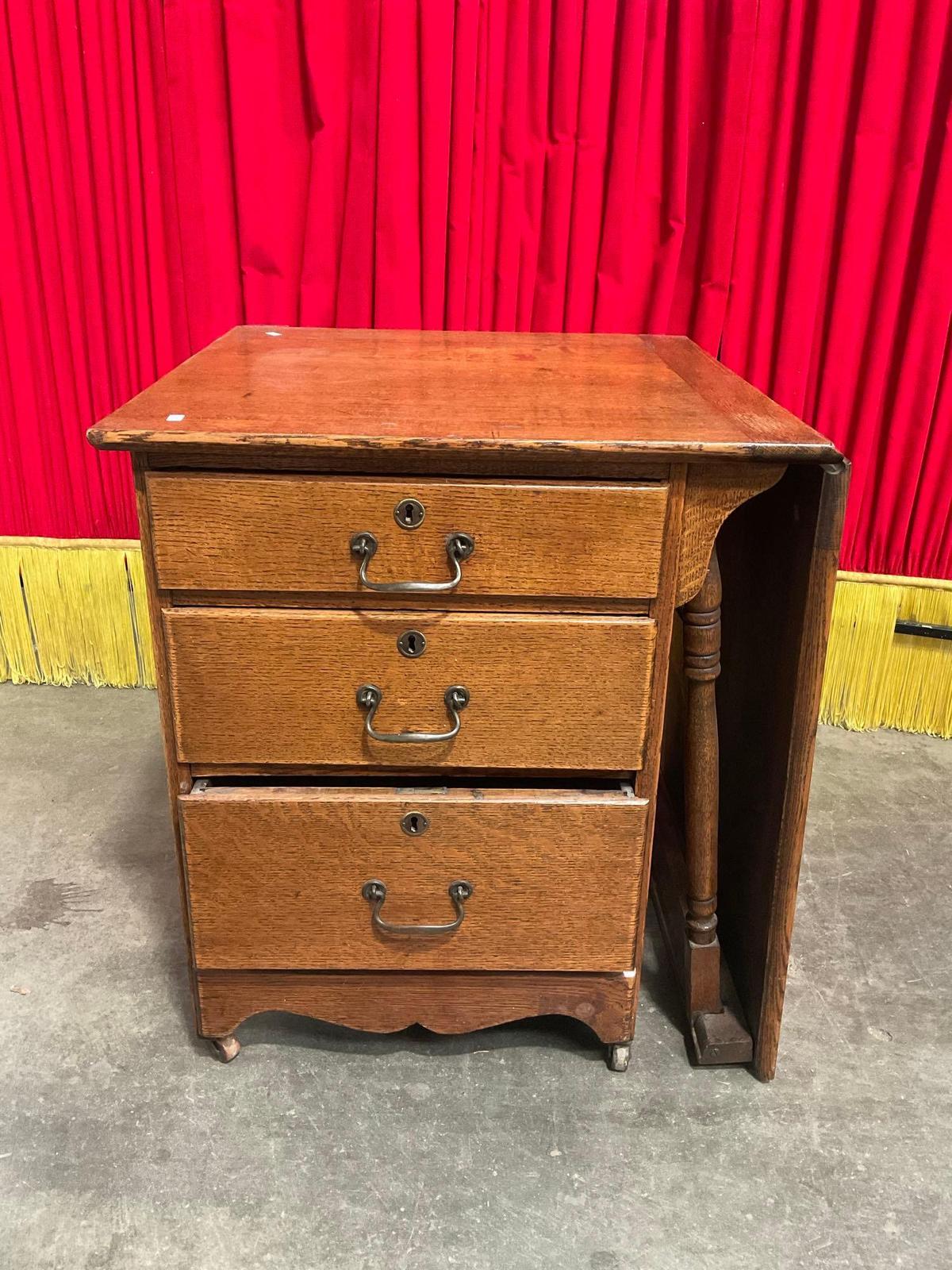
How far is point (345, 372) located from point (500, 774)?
0.49 meters

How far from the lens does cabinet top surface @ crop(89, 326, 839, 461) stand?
89 cm

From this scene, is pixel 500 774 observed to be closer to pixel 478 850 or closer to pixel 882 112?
pixel 478 850

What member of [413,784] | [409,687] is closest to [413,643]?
[409,687]

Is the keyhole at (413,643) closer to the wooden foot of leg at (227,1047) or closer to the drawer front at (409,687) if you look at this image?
the drawer front at (409,687)

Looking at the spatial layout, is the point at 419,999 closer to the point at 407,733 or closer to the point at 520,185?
the point at 407,733

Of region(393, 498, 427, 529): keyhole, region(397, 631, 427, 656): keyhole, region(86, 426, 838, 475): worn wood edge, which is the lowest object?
region(397, 631, 427, 656): keyhole

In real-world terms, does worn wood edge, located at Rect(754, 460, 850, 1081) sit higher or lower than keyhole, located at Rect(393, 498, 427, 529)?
lower

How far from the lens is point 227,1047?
116 centimetres

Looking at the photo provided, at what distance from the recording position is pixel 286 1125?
1088 mm

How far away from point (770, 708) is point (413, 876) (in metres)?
0.45

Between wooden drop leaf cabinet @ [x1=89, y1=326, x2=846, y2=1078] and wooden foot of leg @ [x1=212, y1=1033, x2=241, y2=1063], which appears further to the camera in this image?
wooden foot of leg @ [x1=212, y1=1033, x2=241, y2=1063]

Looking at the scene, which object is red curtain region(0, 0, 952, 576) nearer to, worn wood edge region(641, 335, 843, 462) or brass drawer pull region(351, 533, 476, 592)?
worn wood edge region(641, 335, 843, 462)

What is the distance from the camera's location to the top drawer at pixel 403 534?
921 millimetres

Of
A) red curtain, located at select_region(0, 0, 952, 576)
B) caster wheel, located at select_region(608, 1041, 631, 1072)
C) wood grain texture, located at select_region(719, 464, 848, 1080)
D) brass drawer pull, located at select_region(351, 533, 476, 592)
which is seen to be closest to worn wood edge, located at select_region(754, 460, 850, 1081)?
wood grain texture, located at select_region(719, 464, 848, 1080)
